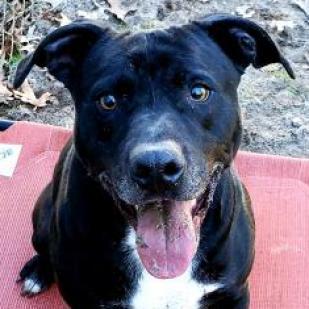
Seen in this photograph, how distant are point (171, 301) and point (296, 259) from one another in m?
0.89

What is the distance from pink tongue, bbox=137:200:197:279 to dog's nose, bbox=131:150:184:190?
221 millimetres

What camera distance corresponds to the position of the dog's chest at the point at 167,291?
9.23 feet

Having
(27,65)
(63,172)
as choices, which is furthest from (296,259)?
(27,65)

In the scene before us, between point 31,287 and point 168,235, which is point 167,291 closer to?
point 168,235

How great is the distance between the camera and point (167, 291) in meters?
2.81

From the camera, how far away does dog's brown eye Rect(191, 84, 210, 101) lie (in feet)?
8.29

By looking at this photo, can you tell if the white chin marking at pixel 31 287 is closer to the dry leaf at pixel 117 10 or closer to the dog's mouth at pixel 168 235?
the dog's mouth at pixel 168 235

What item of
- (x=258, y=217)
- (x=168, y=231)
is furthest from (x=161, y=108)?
(x=258, y=217)

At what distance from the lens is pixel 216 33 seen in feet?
8.83

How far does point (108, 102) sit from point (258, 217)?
55.0 inches

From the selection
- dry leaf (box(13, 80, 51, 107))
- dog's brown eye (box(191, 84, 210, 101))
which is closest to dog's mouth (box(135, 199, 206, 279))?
dog's brown eye (box(191, 84, 210, 101))

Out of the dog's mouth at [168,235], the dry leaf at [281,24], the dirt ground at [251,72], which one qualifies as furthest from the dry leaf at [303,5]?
the dog's mouth at [168,235]

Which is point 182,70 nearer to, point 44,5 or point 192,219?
point 192,219

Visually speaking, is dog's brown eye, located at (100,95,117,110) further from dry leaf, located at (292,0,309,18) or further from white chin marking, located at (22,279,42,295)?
dry leaf, located at (292,0,309,18)
